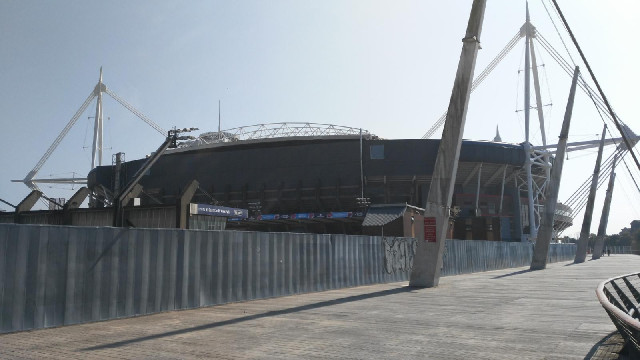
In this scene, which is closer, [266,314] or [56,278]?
[56,278]

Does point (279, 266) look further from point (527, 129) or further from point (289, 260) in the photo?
point (527, 129)

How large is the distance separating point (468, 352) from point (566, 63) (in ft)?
228

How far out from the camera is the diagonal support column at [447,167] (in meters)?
24.4

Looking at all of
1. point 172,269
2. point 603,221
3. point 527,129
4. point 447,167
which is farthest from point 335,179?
point 172,269

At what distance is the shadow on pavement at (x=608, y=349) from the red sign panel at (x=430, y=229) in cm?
1427

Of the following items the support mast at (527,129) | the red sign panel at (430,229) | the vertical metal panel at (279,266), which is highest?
the support mast at (527,129)

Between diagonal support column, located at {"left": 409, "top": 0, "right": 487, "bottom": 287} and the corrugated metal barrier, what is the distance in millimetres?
3845

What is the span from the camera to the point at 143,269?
14.7 metres

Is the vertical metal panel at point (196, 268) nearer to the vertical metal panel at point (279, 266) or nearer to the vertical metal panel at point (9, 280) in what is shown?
the vertical metal panel at point (279, 266)

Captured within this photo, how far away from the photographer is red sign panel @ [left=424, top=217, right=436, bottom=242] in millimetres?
24406

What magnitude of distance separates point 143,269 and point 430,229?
570 inches

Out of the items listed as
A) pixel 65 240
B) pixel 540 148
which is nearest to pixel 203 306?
pixel 65 240

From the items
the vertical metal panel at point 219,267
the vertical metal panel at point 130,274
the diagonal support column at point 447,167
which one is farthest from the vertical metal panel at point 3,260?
the diagonal support column at point 447,167

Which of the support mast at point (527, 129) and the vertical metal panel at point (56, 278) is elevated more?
the support mast at point (527, 129)
